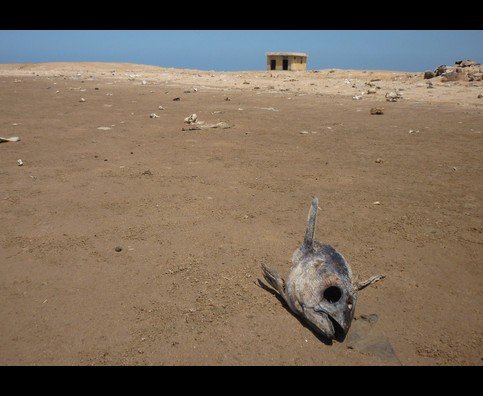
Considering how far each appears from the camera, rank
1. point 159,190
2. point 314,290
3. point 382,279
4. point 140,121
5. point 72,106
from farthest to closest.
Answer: point 72,106, point 140,121, point 159,190, point 382,279, point 314,290

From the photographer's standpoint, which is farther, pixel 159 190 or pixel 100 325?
pixel 159 190

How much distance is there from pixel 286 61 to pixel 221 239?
111ft

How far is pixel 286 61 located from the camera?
34.1m

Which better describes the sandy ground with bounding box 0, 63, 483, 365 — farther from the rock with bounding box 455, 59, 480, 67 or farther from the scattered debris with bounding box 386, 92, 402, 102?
the rock with bounding box 455, 59, 480, 67

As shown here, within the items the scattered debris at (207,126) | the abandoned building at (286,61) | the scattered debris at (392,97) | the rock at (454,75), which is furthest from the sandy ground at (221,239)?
the abandoned building at (286,61)

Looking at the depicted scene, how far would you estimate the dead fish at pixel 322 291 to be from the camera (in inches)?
96.0

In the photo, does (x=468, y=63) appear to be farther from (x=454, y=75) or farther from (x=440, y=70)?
(x=454, y=75)

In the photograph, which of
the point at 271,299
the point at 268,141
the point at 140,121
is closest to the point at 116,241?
the point at 271,299

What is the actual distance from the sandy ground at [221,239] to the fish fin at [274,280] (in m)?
0.12

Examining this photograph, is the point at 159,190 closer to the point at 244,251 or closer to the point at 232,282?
the point at 244,251

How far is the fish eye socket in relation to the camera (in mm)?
2554
